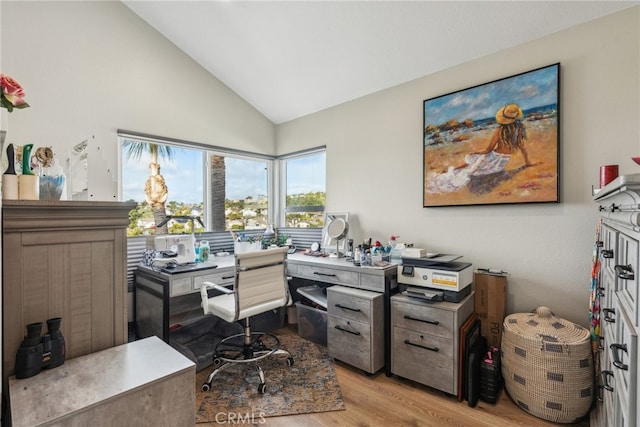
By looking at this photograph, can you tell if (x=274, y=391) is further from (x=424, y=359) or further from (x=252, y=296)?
(x=424, y=359)

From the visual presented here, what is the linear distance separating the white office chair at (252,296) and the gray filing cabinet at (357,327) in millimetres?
401

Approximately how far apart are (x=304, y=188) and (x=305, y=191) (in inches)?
1.8

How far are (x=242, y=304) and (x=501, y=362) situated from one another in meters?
1.85

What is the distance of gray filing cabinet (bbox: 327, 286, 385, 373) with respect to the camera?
221 cm

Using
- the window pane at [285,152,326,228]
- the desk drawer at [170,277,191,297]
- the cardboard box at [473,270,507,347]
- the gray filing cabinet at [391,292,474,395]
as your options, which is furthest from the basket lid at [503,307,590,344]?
the desk drawer at [170,277,191,297]

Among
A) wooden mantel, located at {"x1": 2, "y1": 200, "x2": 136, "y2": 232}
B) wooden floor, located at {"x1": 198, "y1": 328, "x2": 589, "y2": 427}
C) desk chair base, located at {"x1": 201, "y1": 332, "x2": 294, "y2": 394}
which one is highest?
wooden mantel, located at {"x1": 2, "y1": 200, "x2": 136, "y2": 232}

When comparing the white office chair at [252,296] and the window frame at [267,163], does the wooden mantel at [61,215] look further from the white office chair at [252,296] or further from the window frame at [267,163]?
the window frame at [267,163]

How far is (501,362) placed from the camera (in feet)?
6.57

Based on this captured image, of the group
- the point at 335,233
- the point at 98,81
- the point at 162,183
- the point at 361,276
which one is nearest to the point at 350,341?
A: the point at 361,276

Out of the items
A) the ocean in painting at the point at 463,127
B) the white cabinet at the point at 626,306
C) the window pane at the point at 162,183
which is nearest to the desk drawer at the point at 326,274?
the window pane at the point at 162,183

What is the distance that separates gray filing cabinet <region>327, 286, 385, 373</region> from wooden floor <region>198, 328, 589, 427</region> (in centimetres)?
20

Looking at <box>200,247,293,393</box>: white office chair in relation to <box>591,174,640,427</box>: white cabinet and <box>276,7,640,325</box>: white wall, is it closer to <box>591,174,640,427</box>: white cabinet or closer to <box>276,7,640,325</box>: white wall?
<box>276,7,640,325</box>: white wall

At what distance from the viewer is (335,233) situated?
312cm

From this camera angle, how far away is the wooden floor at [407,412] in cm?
176
